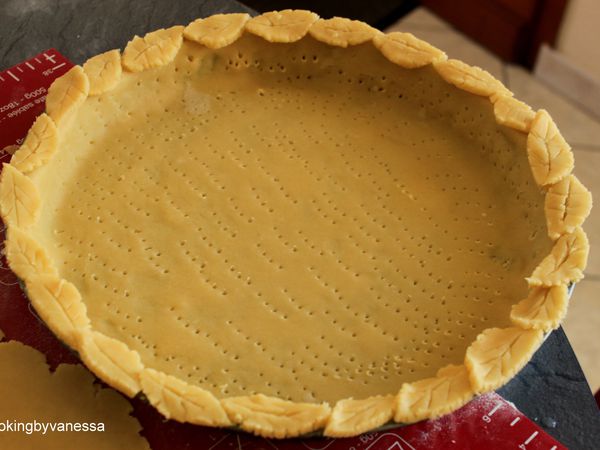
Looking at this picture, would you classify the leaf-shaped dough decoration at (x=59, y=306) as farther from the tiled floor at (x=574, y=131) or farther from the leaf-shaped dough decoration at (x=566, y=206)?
the tiled floor at (x=574, y=131)

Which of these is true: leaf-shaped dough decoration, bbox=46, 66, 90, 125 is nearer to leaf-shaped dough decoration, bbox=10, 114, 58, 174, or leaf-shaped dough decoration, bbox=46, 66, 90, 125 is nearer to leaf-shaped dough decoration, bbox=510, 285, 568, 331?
leaf-shaped dough decoration, bbox=10, 114, 58, 174

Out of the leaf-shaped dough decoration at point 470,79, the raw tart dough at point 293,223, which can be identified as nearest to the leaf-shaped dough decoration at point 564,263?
the raw tart dough at point 293,223

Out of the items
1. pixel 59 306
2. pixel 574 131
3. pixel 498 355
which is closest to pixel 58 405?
pixel 59 306

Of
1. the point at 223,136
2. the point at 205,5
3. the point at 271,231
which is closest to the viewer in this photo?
the point at 271,231

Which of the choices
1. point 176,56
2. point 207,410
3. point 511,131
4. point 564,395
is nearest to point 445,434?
point 564,395

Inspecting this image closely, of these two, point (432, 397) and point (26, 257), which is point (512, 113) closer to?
point (432, 397)

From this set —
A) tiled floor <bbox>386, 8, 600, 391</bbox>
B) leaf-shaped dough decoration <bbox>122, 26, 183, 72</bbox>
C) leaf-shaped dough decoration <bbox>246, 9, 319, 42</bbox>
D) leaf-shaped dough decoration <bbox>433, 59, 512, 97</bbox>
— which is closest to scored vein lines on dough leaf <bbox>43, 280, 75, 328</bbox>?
leaf-shaped dough decoration <bbox>122, 26, 183, 72</bbox>

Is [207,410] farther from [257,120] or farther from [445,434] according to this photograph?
[257,120]
